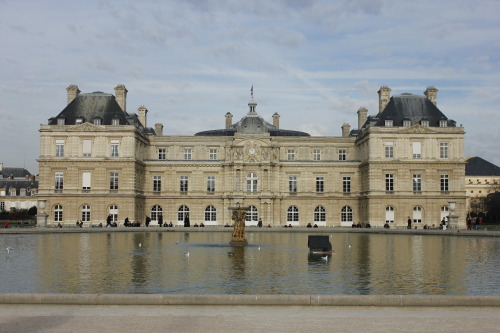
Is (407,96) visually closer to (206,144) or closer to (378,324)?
(206,144)

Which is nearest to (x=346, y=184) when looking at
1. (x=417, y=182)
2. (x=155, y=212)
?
(x=417, y=182)

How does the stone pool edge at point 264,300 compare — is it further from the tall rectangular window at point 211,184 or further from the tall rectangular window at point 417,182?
the tall rectangular window at point 211,184

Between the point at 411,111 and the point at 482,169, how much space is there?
221 feet

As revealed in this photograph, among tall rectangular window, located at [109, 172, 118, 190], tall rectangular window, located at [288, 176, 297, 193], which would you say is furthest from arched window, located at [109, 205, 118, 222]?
tall rectangular window, located at [288, 176, 297, 193]

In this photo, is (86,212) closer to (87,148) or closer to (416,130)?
(87,148)

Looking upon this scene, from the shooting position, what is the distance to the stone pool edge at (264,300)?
43.9ft

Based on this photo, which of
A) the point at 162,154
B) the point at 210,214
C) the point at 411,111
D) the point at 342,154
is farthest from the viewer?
the point at 342,154

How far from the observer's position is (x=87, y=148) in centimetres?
6341

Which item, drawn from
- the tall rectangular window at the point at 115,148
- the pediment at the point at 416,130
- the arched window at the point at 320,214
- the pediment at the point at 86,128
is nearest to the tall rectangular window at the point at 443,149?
the pediment at the point at 416,130

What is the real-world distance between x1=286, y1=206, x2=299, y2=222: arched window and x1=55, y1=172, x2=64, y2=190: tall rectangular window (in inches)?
951

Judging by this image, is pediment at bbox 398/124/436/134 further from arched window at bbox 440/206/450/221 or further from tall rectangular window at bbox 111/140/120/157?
tall rectangular window at bbox 111/140/120/157

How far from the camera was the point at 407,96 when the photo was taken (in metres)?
65.6

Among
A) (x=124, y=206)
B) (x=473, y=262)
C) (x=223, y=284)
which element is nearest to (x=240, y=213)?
(x=473, y=262)

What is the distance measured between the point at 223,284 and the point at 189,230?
35.8 metres
